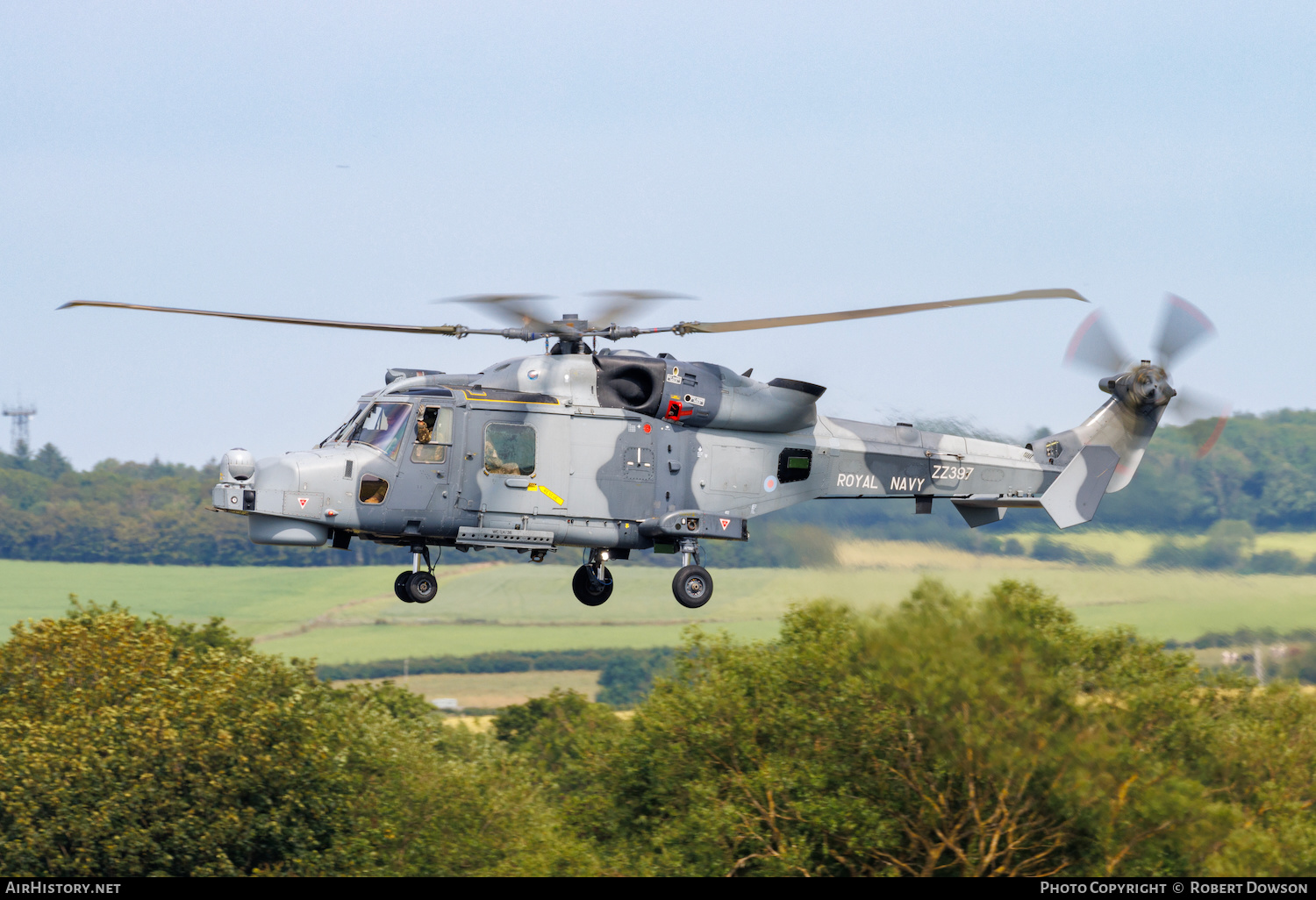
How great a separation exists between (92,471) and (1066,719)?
12907 centimetres

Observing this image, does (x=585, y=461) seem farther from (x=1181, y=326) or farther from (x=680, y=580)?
(x=1181, y=326)

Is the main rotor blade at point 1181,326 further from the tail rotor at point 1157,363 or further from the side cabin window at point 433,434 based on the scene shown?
the side cabin window at point 433,434

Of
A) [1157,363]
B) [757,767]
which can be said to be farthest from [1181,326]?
[757,767]

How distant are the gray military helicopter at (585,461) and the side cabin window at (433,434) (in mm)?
22

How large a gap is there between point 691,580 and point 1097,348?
8698 mm

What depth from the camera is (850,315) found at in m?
18.2

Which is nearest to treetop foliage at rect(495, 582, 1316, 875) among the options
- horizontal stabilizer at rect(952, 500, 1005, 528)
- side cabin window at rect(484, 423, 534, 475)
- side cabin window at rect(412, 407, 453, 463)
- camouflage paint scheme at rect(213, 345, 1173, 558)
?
horizontal stabilizer at rect(952, 500, 1005, 528)

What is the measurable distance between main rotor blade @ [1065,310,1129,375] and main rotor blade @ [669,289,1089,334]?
22.8ft

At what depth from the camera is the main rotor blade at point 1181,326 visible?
23.7m

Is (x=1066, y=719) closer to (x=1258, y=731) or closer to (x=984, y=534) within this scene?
(x=984, y=534)

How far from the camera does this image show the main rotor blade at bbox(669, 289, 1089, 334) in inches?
685

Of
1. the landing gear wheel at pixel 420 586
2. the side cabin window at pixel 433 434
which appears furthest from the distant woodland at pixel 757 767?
the side cabin window at pixel 433 434

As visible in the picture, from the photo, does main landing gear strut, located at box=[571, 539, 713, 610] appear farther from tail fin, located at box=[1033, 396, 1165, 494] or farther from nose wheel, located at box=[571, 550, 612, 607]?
tail fin, located at box=[1033, 396, 1165, 494]
